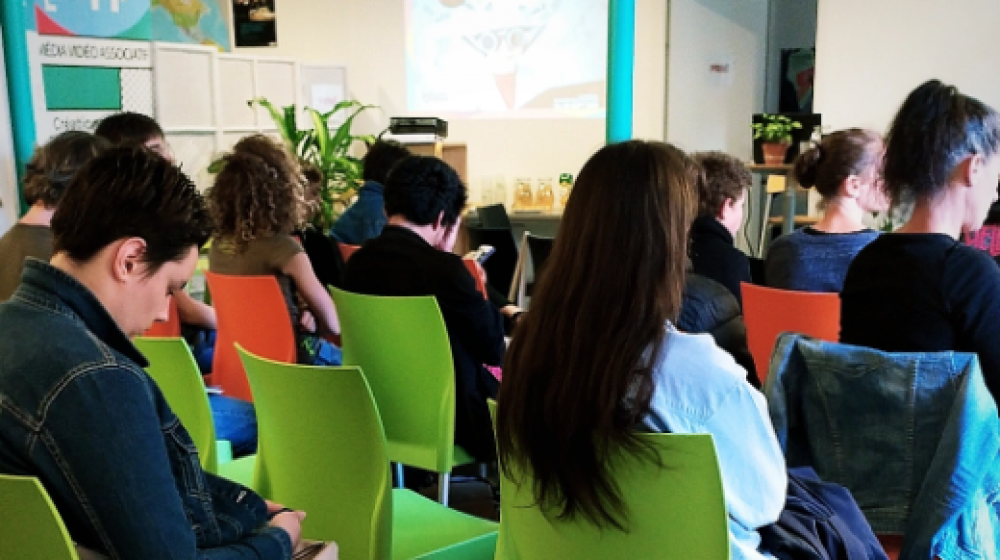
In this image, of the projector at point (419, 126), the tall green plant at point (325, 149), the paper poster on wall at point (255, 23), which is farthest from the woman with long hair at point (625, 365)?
the paper poster on wall at point (255, 23)

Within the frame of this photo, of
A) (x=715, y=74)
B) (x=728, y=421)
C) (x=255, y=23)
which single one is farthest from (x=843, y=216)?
(x=255, y=23)

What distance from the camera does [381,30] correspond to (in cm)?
735

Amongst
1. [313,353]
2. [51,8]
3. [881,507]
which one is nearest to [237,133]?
[51,8]

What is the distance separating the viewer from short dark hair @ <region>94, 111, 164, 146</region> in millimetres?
3484

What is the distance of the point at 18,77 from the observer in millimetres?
3822

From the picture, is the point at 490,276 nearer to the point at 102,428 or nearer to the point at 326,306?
the point at 326,306

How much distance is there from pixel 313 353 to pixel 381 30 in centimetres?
467

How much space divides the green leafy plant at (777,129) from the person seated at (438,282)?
10.1 ft

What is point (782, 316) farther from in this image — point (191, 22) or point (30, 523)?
point (191, 22)

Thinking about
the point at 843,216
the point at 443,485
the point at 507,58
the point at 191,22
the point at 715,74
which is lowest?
the point at 443,485

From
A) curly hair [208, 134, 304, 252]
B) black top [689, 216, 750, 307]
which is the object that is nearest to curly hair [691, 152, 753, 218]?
black top [689, 216, 750, 307]

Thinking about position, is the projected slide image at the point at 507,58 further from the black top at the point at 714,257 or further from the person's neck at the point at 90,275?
the person's neck at the point at 90,275

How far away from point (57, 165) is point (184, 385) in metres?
1.01

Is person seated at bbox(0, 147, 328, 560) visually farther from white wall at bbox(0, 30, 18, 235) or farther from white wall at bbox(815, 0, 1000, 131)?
white wall at bbox(815, 0, 1000, 131)
